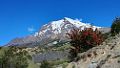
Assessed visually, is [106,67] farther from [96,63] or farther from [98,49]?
[98,49]

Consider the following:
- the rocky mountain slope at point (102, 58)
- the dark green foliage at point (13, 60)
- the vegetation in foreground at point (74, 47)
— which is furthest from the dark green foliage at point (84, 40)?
the dark green foliage at point (13, 60)

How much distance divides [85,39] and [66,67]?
355 centimetres

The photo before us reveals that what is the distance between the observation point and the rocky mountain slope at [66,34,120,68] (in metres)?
17.1

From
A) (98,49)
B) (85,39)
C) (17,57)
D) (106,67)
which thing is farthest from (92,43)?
(17,57)

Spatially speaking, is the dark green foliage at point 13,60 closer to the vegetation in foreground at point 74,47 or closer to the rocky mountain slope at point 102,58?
the vegetation in foreground at point 74,47

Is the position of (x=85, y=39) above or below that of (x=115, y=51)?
above

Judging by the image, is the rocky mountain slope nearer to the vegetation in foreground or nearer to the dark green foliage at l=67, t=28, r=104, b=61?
the vegetation in foreground

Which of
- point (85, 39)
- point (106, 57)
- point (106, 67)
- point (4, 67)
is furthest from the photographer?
point (4, 67)

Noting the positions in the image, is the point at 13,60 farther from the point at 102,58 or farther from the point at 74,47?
the point at 102,58

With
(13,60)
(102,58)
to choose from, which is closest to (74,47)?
(102,58)

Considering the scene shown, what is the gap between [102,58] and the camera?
18.5m

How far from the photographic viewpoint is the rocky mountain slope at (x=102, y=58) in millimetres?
17094

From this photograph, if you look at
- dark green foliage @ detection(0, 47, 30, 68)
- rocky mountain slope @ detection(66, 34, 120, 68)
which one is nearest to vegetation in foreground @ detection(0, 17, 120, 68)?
dark green foliage @ detection(0, 47, 30, 68)

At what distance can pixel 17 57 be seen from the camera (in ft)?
95.1
